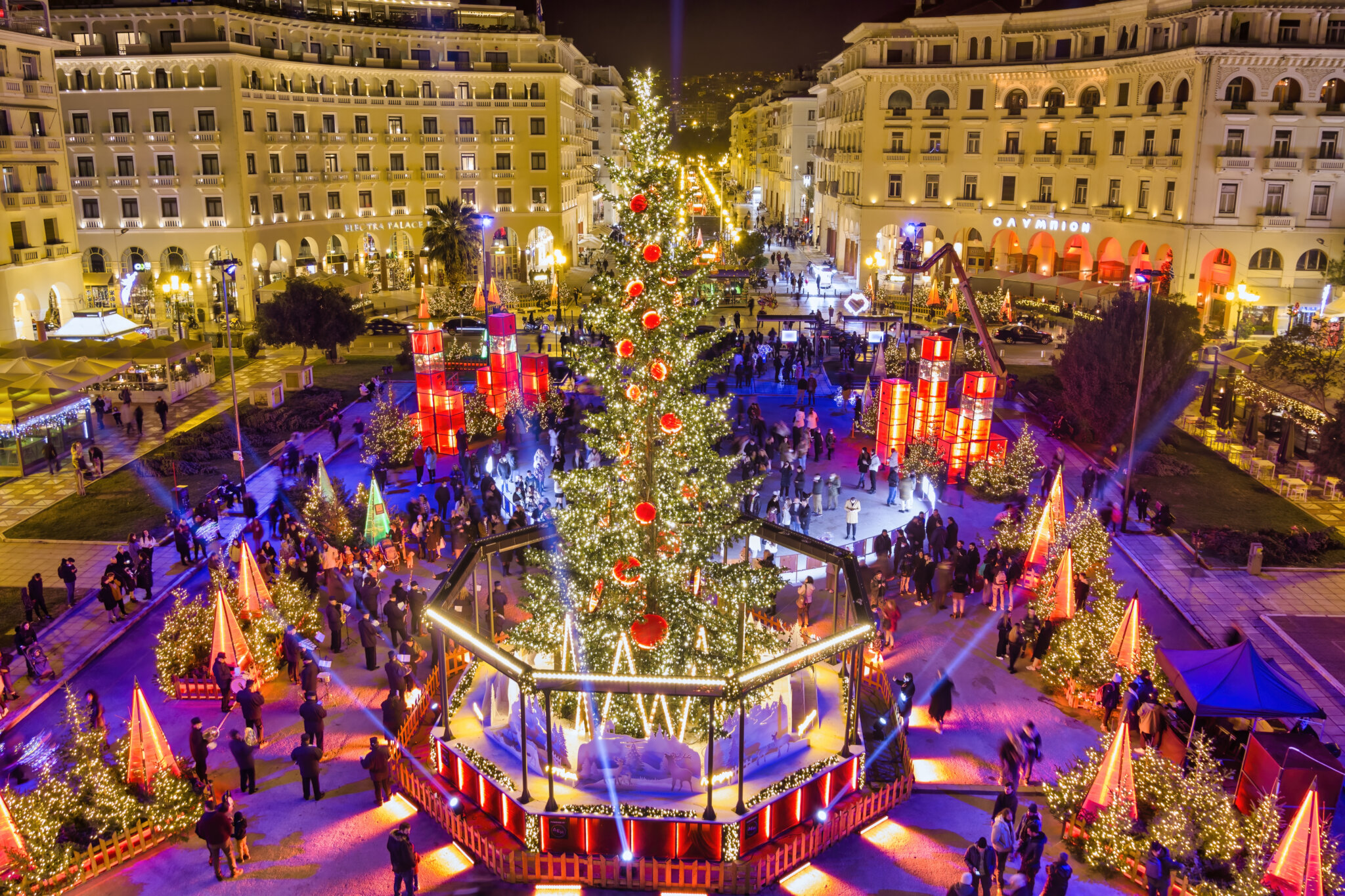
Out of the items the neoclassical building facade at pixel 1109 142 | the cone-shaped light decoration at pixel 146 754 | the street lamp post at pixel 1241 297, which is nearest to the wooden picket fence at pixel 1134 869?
the cone-shaped light decoration at pixel 146 754

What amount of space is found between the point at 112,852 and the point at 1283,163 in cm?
5068

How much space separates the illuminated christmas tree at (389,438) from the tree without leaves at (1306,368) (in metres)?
25.9

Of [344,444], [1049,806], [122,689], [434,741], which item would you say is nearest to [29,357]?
[344,444]

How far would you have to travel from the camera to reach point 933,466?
27375 millimetres

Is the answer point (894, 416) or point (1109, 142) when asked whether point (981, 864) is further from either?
point (1109, 142)

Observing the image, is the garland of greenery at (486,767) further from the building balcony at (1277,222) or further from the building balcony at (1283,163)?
the building balcony at (1283,163)

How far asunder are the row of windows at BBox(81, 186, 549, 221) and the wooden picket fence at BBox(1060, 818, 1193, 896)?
49.1 m

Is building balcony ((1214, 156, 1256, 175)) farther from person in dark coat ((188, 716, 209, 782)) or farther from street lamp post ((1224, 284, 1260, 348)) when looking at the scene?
person in dark coat ((188, 716, 209, 782))

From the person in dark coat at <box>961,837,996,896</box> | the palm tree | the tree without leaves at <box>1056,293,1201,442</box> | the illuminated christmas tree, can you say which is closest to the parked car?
the palm tree

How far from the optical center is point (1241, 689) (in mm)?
14148

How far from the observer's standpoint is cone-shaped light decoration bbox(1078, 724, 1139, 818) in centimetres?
1298

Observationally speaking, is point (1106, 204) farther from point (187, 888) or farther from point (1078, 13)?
point (187, 888)

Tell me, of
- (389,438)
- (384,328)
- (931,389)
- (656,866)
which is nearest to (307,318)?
(384,328)

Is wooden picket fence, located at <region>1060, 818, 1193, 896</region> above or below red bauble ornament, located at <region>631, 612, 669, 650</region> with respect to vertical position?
below
